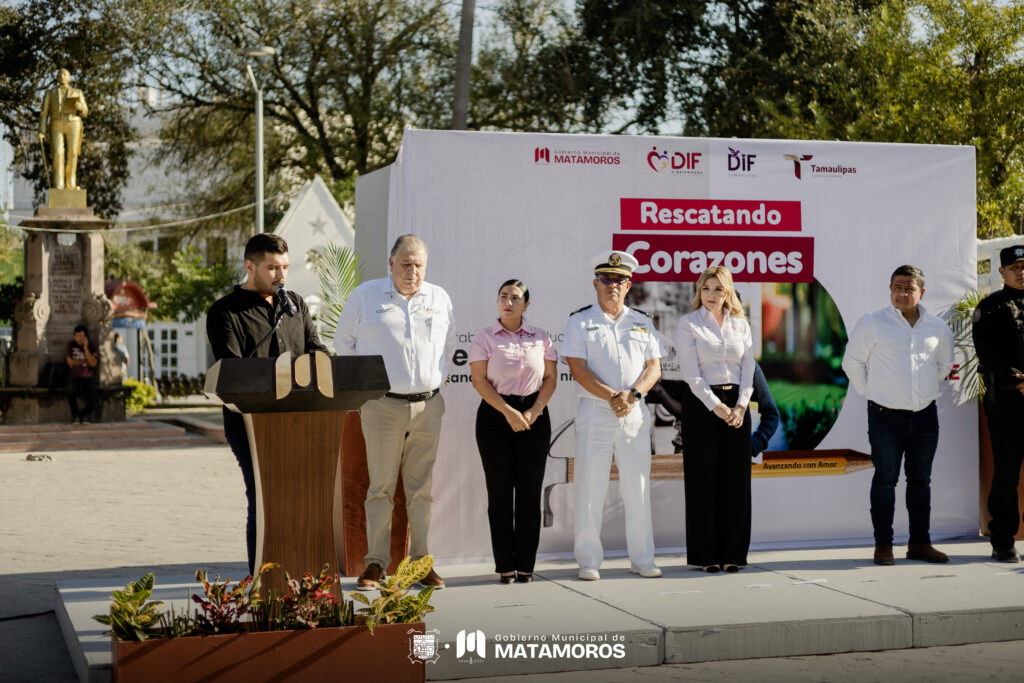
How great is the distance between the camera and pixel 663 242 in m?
8.12

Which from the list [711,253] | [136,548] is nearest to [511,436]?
[711,253]

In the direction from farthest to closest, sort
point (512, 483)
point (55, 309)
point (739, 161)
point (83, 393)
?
point (55, 309) < point (83, 393) < point (739, 161) < point (512, 483)

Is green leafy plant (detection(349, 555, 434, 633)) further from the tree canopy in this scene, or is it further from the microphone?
the tree canopy

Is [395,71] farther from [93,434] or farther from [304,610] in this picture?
[304,610]

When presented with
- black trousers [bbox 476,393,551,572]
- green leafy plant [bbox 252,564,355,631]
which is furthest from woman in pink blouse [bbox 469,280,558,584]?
green leafy plant [bbox 252,564,355,631]

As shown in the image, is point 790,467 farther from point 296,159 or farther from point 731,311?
point 296,159

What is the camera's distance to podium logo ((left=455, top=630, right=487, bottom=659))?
548cm

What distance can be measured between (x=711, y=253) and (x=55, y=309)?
15199mm

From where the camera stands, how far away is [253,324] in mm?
5723

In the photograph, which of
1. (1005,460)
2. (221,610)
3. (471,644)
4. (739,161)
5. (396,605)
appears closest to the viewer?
(221,610)

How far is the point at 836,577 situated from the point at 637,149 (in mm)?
2912

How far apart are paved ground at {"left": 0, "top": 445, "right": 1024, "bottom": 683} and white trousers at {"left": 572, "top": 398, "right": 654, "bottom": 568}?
1.59 meters

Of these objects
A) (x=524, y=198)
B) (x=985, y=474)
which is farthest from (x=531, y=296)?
(x=985, y=474)

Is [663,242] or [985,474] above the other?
[663,242]
